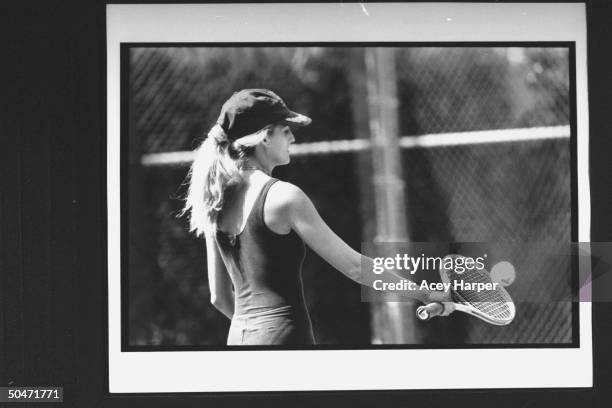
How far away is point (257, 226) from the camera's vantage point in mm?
4688

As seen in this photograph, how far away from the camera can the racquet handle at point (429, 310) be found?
4.73 metres

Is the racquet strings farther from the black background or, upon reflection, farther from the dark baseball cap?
the dark baseball cap

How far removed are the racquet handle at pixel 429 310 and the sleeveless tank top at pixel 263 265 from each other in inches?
24.4

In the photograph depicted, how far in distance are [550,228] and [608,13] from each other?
119 cm

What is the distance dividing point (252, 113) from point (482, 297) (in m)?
1.56

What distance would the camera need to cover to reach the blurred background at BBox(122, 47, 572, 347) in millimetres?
4738

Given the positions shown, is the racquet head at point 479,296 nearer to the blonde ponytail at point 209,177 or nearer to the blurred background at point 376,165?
the blurred background at point 376,165

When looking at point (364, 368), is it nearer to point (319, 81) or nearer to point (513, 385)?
point (513, 385)

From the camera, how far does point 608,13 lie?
4.78 meters

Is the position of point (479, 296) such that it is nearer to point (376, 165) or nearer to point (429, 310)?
point (429, 310)

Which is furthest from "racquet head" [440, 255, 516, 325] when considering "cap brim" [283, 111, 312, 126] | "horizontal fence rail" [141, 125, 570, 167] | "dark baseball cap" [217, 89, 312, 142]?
"dark baseball cap" [217, 89, 312, 142]
